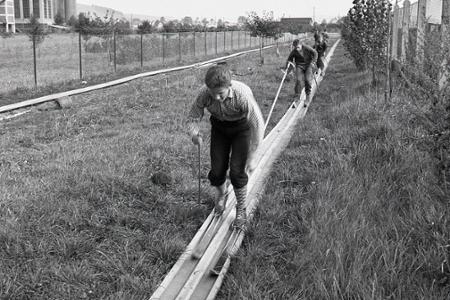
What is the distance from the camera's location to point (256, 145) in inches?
182

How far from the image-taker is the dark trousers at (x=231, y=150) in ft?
15.1

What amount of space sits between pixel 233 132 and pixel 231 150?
30 centimetres

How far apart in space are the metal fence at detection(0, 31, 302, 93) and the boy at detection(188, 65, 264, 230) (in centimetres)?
1140

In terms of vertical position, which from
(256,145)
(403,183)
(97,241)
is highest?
(256,145)

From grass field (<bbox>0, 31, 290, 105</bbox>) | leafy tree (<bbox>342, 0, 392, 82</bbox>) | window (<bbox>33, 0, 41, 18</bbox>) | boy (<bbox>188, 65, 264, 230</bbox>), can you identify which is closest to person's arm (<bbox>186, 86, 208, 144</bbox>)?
boy (<bbox>188, 65, 264, 230</bbox>)

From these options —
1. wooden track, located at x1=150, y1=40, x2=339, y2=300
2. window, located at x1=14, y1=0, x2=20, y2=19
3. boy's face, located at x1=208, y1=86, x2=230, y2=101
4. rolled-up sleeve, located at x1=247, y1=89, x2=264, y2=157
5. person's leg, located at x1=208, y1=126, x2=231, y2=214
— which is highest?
window, located at x1=14, y1=0, x2=20, y2=19

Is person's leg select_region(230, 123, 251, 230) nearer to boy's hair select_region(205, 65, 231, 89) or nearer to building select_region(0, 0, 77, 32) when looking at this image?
boy's hair select_region(205, 65, 231, 89)

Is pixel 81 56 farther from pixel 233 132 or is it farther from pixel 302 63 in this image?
pixel 233 132

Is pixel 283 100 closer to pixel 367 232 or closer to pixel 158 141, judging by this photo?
pixel 158 141

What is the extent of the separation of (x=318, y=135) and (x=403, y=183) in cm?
271

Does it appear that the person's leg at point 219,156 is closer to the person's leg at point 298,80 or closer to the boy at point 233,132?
the boy at point 233,132

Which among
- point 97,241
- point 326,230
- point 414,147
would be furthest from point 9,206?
point 414,147

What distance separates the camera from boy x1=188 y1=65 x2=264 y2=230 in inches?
173

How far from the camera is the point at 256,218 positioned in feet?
15.9
